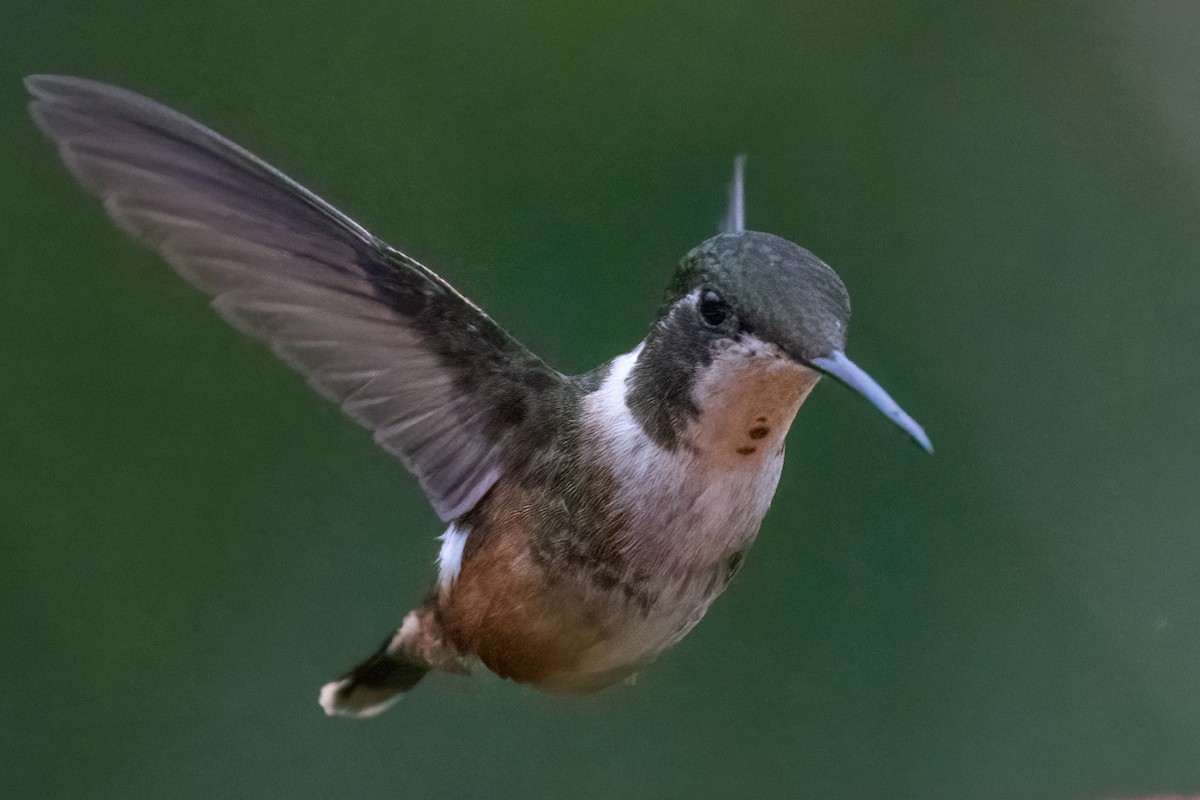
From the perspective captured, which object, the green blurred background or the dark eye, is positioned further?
the green blurred background

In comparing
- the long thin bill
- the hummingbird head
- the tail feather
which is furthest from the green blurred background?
the long thin bill

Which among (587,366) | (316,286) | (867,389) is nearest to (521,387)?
(316,286)

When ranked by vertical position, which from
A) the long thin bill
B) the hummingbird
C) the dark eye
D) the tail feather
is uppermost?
the dark eye

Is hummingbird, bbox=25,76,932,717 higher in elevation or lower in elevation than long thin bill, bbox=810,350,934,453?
lower

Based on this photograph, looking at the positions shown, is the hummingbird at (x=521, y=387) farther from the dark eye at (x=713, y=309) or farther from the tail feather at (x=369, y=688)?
the tail feather at (x=369, y=688)

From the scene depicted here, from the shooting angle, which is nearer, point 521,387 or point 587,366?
point 521,387

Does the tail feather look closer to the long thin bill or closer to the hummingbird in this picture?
the hummingbird

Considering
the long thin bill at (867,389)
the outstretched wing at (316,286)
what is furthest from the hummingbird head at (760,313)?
the outstretched wing at (316,286)

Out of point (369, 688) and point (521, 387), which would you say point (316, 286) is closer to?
point (521, 387)
